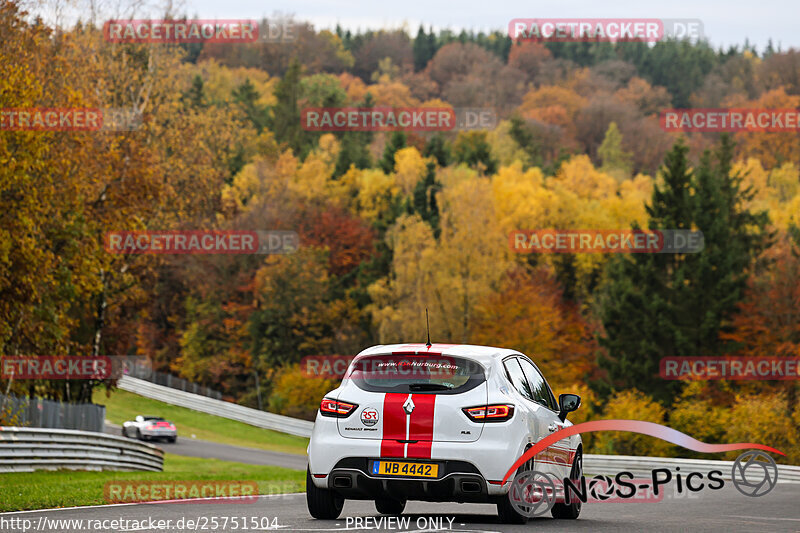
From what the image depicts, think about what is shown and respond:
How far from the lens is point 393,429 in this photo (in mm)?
10836

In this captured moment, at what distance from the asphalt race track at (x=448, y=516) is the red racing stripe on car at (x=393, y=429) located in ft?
2.29

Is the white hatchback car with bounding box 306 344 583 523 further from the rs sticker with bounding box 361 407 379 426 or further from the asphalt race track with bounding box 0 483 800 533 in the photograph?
the asphalt race track with bounding box 0 483 800 533

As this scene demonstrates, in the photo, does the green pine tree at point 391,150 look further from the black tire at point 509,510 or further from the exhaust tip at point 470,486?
the exhaust tip at point 470,486

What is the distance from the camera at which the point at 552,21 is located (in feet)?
180

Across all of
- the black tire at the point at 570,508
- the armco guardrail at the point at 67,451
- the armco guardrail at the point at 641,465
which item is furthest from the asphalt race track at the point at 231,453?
the black tire at the point at 570,508

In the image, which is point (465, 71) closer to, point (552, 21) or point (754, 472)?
point (552, 21)

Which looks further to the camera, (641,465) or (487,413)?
(641,465)

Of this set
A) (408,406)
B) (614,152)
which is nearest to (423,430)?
(408,406)

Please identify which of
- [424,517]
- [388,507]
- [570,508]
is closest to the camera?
[424,517]

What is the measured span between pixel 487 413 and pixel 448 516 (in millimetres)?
2485

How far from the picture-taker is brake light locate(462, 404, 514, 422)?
1080 centimetres

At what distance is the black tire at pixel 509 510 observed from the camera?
1098 centimetres

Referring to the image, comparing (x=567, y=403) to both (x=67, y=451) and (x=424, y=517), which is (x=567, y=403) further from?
(x=67, y=451)

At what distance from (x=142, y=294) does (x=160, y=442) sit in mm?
20440
